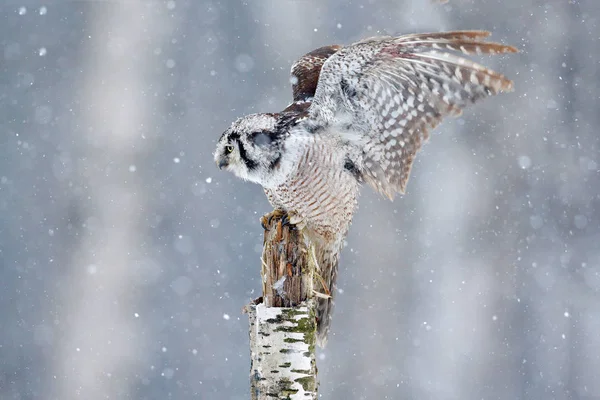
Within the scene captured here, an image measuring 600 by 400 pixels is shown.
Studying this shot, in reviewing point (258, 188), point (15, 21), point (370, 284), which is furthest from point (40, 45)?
point (370, 284)

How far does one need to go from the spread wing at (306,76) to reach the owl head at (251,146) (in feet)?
1.92

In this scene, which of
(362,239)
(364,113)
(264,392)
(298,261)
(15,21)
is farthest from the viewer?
(15,21)

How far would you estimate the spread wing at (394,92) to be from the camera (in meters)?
3.17

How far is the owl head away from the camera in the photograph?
10.9ft

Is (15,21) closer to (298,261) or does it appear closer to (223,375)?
(223,375)

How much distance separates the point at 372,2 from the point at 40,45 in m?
4.59

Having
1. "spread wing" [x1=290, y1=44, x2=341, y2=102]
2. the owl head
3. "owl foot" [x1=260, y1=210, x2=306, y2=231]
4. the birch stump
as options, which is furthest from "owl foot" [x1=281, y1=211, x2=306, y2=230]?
"spread wing" [x1=290, y1=44, x2=341, y2=102]

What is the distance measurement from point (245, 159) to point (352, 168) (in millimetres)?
599

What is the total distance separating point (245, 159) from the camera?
3.33m

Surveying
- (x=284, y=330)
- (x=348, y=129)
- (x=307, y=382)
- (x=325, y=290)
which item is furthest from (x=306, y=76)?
(x=307, y=382)

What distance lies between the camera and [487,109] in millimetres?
10008

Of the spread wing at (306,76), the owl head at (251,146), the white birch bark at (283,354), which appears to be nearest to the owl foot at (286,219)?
the owl head at (251,146)

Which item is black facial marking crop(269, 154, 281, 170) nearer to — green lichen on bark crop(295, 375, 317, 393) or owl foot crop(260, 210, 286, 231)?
owl foot crop(260, 210, 286, 231)

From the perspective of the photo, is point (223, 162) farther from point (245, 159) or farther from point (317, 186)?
point (317, 186)
